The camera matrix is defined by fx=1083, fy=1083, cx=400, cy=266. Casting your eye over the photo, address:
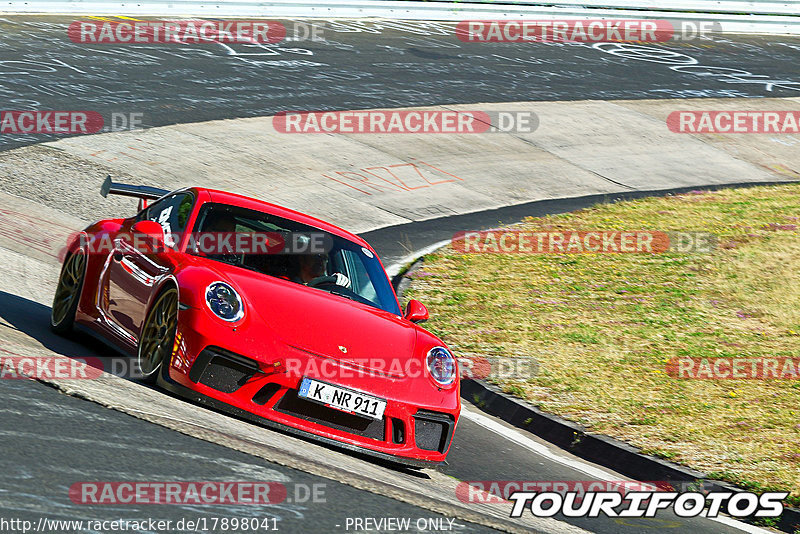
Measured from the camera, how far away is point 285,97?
18.5 m

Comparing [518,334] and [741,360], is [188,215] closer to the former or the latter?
[518,334]

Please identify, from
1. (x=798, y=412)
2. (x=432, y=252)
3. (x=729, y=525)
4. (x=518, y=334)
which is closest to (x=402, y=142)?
(x=432, y=252)

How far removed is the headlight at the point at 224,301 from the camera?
598cm

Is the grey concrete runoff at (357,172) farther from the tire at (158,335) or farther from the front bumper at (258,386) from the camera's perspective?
the tire at (158,335)

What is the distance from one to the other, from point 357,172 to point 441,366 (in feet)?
31.1

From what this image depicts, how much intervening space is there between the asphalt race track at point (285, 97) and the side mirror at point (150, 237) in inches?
33.6

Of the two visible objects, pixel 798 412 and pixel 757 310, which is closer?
pixel 798 412

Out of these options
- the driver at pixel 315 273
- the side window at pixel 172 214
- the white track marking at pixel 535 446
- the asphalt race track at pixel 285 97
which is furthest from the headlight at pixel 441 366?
the side window at pixel 172 214

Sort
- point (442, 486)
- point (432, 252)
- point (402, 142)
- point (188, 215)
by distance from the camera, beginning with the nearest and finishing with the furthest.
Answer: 1. point (442, 486)
2. point (188, 215)
3. point (432, 252)
4. point (402, 142)

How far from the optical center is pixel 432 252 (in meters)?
13.0

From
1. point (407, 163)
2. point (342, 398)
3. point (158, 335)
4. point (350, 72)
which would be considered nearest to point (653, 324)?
point (342, 398)

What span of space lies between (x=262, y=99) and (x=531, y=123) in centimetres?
485

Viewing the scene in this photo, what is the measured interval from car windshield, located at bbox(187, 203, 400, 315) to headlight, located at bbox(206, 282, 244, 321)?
2.05 ft

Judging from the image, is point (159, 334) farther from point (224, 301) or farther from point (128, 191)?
point (128, 191)
